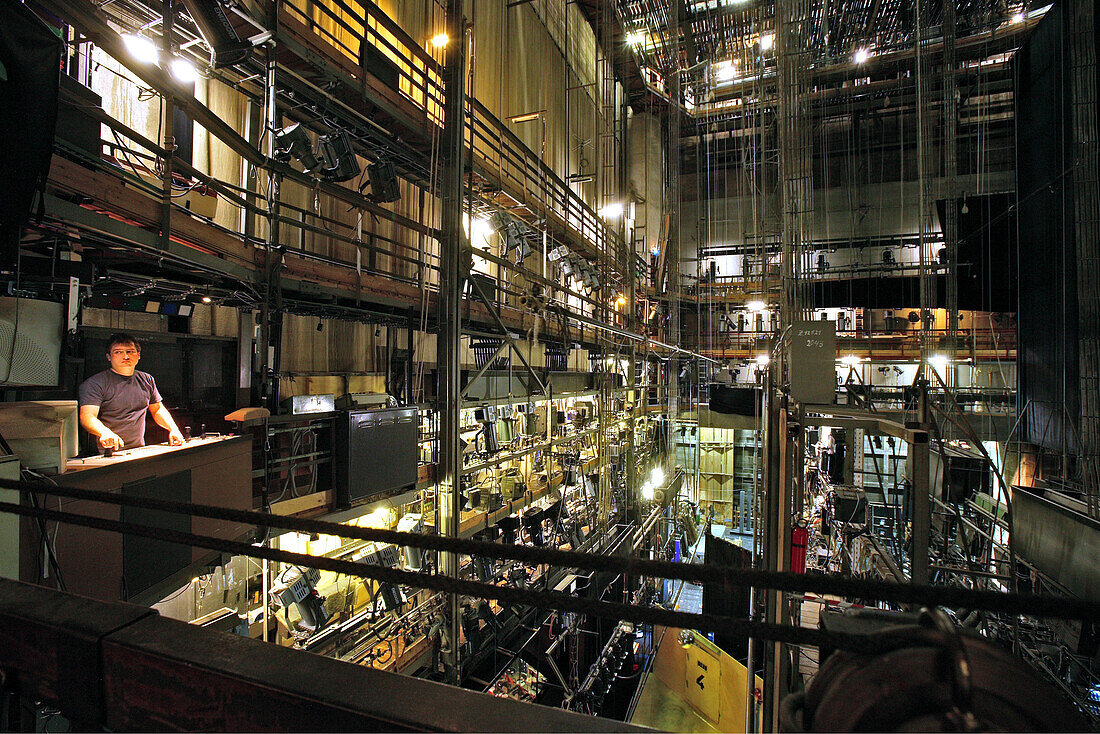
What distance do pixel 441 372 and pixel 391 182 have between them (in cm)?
234

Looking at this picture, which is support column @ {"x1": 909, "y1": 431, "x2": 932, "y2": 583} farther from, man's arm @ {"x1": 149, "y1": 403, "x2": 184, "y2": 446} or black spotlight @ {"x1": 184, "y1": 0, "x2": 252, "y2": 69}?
black spotlight @ {"x1": 184, "y1": 0, "x2": 252, "y2": 69}

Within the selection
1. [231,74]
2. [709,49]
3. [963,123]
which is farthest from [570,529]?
[963,123]

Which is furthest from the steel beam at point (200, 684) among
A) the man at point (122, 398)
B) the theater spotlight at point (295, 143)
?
the theater spotlight at point (295, 143)

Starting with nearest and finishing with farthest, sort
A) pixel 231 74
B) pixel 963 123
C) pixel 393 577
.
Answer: pixel 393 577, pixel 231 74, pixel 963 123

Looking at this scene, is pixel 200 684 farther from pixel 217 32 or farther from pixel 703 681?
pixel 703 681

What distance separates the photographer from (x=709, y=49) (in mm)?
13516

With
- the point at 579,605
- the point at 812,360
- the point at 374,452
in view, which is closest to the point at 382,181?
the point at 374,452

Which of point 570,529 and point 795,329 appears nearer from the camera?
point 795,329

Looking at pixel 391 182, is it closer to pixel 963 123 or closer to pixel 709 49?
pixel 709 49

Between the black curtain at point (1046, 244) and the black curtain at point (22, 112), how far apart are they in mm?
12395

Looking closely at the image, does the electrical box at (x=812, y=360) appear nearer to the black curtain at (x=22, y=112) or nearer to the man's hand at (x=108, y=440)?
the black curtain at (x=22, y=112)

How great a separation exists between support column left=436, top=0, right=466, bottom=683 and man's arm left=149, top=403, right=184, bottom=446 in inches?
86.4

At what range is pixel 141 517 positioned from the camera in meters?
3.12

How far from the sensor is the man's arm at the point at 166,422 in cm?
373
